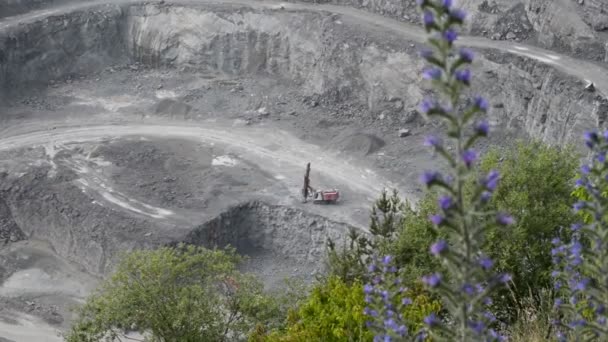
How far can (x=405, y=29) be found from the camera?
6216 centimetres

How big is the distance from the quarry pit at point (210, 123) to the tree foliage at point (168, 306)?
14.2 meters

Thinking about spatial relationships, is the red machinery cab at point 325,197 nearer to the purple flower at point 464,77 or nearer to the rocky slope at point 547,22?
the rocky slope at point 547,22

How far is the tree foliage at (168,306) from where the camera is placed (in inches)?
1219

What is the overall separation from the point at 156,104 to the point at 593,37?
1453 inches

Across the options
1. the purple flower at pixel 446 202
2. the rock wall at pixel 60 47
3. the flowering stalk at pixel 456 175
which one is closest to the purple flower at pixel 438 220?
the flowering stalk at pixel 456 175

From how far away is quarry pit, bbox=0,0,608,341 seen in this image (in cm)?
4866

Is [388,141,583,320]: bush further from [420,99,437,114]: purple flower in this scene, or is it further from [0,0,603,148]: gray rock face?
[0,0,603,148]: gray rock face

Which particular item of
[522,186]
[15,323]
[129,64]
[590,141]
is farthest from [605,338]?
[129,64]

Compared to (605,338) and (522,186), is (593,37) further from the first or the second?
(605,338)

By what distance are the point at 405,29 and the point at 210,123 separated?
743 inches

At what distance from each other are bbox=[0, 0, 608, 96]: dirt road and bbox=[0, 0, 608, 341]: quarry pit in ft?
0.73

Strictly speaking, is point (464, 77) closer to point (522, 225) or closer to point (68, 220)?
point (522, 225)

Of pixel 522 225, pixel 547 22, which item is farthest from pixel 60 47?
pixel 522 225

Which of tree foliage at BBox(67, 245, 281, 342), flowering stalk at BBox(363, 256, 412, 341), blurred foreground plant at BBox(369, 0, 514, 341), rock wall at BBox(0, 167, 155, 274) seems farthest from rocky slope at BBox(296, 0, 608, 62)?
blurred foreground plant at BBox(369, 0, 514, 341)
